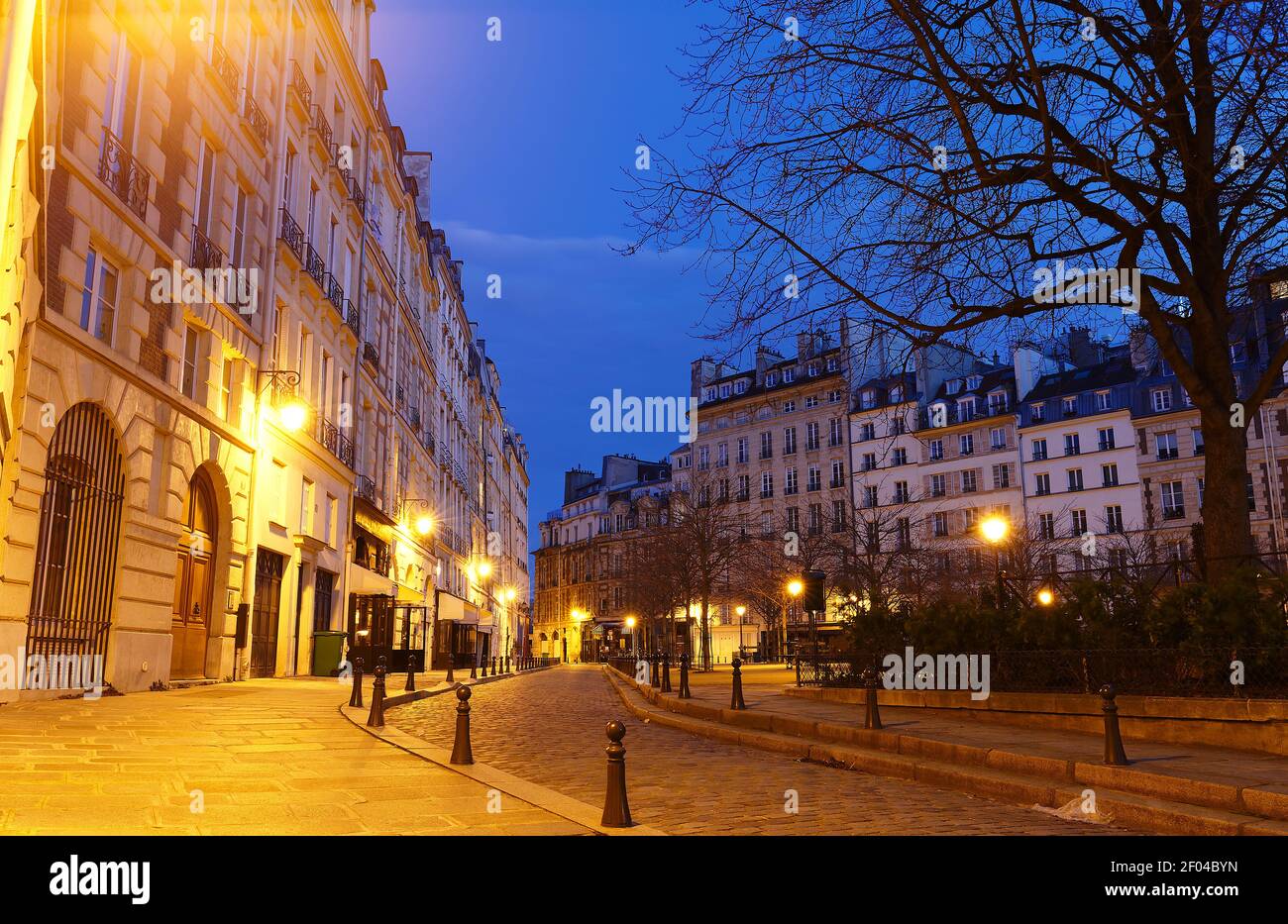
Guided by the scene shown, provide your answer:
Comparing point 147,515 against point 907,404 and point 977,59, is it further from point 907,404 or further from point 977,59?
point 977,59

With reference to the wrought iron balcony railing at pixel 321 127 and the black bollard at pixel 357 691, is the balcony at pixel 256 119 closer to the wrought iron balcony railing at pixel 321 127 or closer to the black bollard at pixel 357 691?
the wrought iron balcony railing at pixel 321 127

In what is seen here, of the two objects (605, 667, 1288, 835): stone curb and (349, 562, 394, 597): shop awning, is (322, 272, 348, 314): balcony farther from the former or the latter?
(605, 667, 1288, 835): stone curb

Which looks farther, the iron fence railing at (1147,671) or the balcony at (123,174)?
the balcony at (123,174)

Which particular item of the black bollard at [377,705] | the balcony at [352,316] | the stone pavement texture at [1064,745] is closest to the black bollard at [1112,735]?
the stone pavement texture at [1064,745]

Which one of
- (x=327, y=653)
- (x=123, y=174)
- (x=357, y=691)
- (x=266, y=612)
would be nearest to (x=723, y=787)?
(x=357, y=691)

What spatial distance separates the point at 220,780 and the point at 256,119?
1726 cm

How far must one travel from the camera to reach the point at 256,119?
20.2 meters

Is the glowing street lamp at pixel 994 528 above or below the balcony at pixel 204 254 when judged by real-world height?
below

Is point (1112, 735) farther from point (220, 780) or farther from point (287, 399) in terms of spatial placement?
point (287, 399)

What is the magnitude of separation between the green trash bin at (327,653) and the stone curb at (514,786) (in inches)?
517

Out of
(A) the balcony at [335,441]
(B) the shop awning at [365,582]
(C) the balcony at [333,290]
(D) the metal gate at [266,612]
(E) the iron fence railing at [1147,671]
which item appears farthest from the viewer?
(B) the shop awning at [365,582]

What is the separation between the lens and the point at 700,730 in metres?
13.4

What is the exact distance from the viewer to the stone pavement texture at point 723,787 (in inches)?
248
